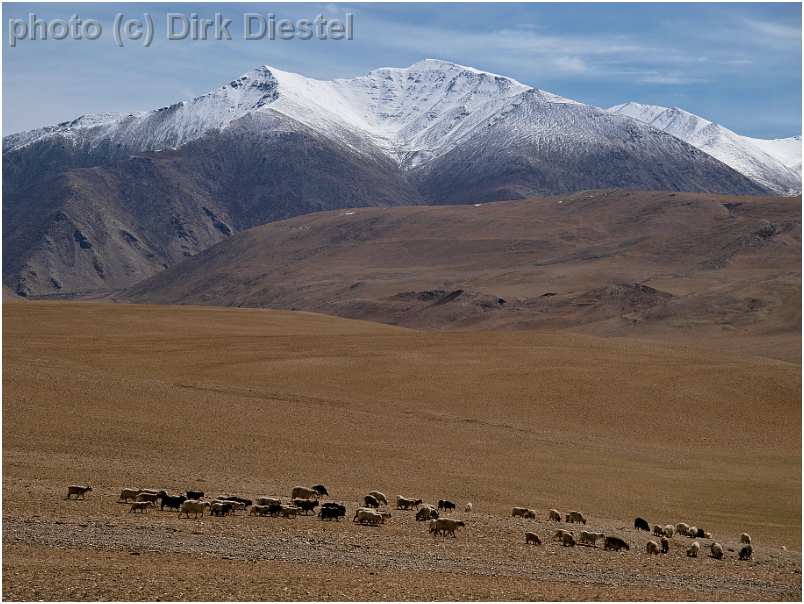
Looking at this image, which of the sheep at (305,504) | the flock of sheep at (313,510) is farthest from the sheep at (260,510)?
the sheep at (305,504)

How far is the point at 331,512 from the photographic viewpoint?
23094mm

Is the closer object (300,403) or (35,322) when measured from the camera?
(300,403)

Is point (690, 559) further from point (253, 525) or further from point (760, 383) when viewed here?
point (760, 383)

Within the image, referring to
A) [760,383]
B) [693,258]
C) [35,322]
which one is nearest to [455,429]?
[760,383]

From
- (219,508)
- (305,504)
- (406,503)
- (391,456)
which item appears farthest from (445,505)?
(391,456)

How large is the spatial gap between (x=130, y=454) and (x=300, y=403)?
47.5 feet

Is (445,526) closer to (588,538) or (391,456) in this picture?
(588,538)

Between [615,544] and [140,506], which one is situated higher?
[140,506]

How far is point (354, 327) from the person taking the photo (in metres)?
89.8

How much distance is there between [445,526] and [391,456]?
1381 cm

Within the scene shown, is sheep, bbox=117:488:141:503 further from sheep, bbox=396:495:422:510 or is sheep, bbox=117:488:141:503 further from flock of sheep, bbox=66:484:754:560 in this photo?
sheep, bbox=396:495:422:510

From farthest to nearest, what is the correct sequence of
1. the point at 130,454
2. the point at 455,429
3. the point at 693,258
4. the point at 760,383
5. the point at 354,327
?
1. the point at 693,258
2. the point at 354,327
3. the point at 760,383
4. the point at 455,429
5. the point at 130,454

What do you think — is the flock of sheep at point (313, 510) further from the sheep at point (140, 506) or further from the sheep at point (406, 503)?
the sheep at point (406, 503)

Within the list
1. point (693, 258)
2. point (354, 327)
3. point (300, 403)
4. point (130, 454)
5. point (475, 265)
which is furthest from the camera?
point (475, 265)
